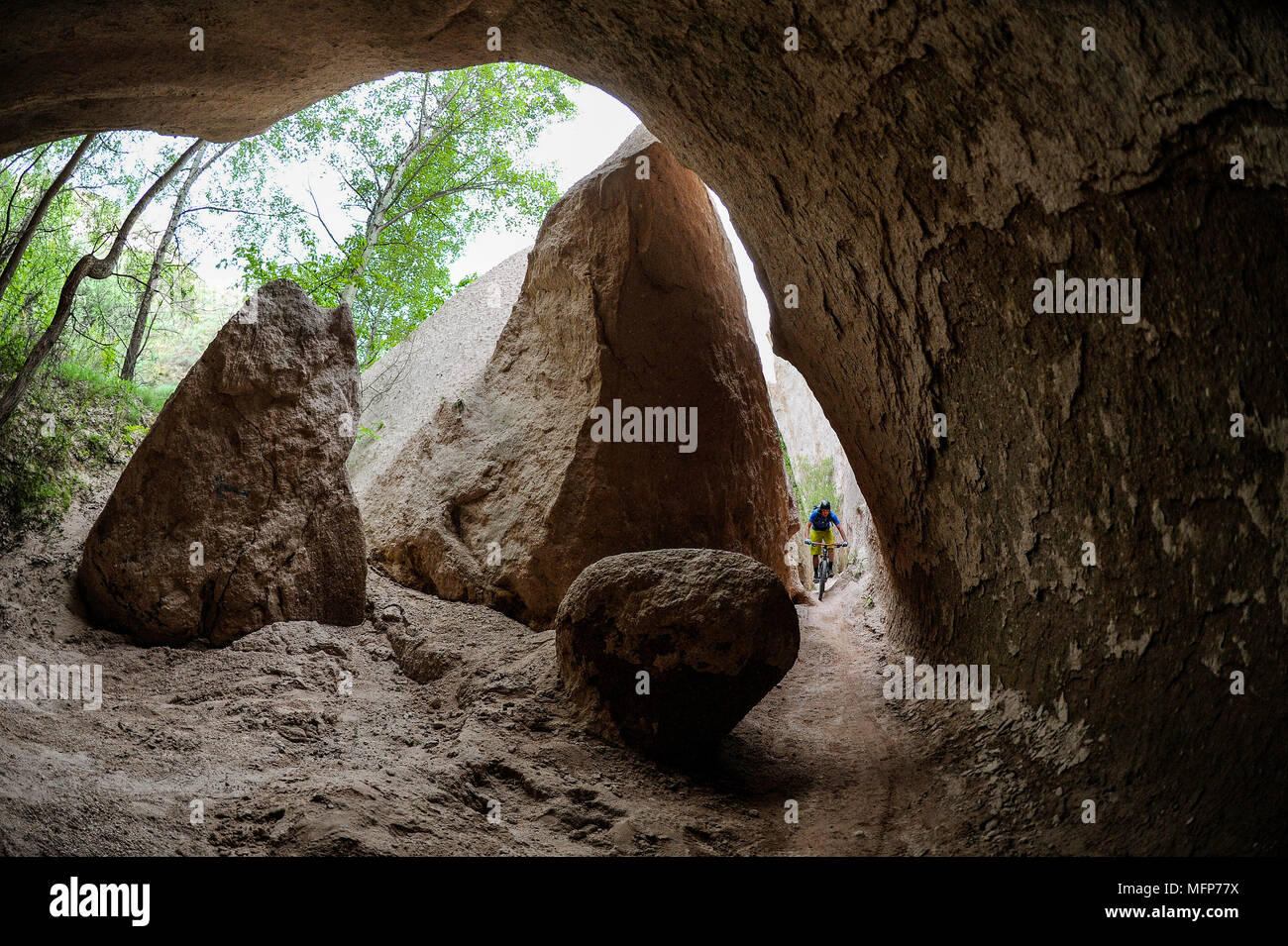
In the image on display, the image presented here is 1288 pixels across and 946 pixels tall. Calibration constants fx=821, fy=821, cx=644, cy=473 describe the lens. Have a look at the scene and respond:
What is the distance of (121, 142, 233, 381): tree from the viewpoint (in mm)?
7891

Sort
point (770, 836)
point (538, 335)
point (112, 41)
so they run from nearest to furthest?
1. point (770, 836)
2. point (112, 41)
3. point (538, 335)

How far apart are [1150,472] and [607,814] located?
3.09 metres

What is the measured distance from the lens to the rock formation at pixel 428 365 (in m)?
10.6

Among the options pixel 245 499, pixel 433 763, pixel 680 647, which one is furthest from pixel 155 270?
pixel 680 647

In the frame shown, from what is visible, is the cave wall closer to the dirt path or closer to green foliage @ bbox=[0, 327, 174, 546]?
the dirt path

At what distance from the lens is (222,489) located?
6.11 m

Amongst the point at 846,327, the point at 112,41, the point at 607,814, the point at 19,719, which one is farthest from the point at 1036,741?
the point at 112,41

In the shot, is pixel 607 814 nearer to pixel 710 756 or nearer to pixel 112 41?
pixel 710 756

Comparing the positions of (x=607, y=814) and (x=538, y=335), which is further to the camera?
(x=538, y=335)

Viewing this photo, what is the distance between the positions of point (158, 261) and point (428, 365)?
12.7ft

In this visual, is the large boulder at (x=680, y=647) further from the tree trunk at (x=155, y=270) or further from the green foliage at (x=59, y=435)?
the tree trunk at (x=155, y=270)

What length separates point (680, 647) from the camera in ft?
15.9

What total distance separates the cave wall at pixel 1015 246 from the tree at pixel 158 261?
256cm

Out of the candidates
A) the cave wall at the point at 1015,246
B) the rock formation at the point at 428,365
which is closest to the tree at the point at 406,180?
the rock formation at the point at 428,365
